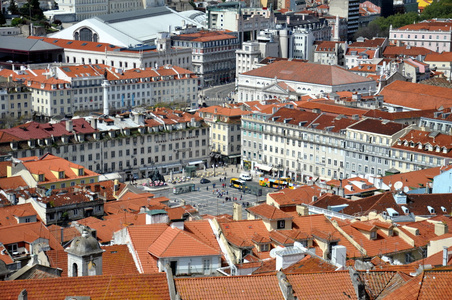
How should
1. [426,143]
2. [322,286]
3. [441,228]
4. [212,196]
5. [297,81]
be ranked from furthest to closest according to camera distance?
[297,81], [212,196], [426,143], [441,228], [322,286]

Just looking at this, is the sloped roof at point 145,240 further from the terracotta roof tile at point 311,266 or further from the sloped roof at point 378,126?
the sloped roof at point 378,126

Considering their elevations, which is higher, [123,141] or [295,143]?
[123,141]

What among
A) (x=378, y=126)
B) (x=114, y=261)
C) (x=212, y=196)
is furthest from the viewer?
(x=378, y=126)

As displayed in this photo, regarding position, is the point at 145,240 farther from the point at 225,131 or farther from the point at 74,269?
the point at 225,131

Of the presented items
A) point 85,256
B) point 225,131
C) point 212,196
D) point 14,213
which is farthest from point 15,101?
point 85,256

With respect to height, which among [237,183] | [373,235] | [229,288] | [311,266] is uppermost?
[229,288]

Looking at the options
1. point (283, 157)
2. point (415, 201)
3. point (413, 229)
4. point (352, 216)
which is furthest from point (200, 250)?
point (283, 157)

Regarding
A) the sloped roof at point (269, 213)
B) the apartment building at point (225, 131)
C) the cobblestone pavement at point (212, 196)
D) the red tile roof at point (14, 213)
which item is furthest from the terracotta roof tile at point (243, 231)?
the apartment building at point (225, 131)

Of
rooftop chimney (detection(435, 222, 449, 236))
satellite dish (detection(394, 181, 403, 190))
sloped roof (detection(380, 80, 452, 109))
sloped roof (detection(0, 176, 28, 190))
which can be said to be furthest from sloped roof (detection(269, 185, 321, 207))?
sloped roof (detection(380, 80, 452, 109))
